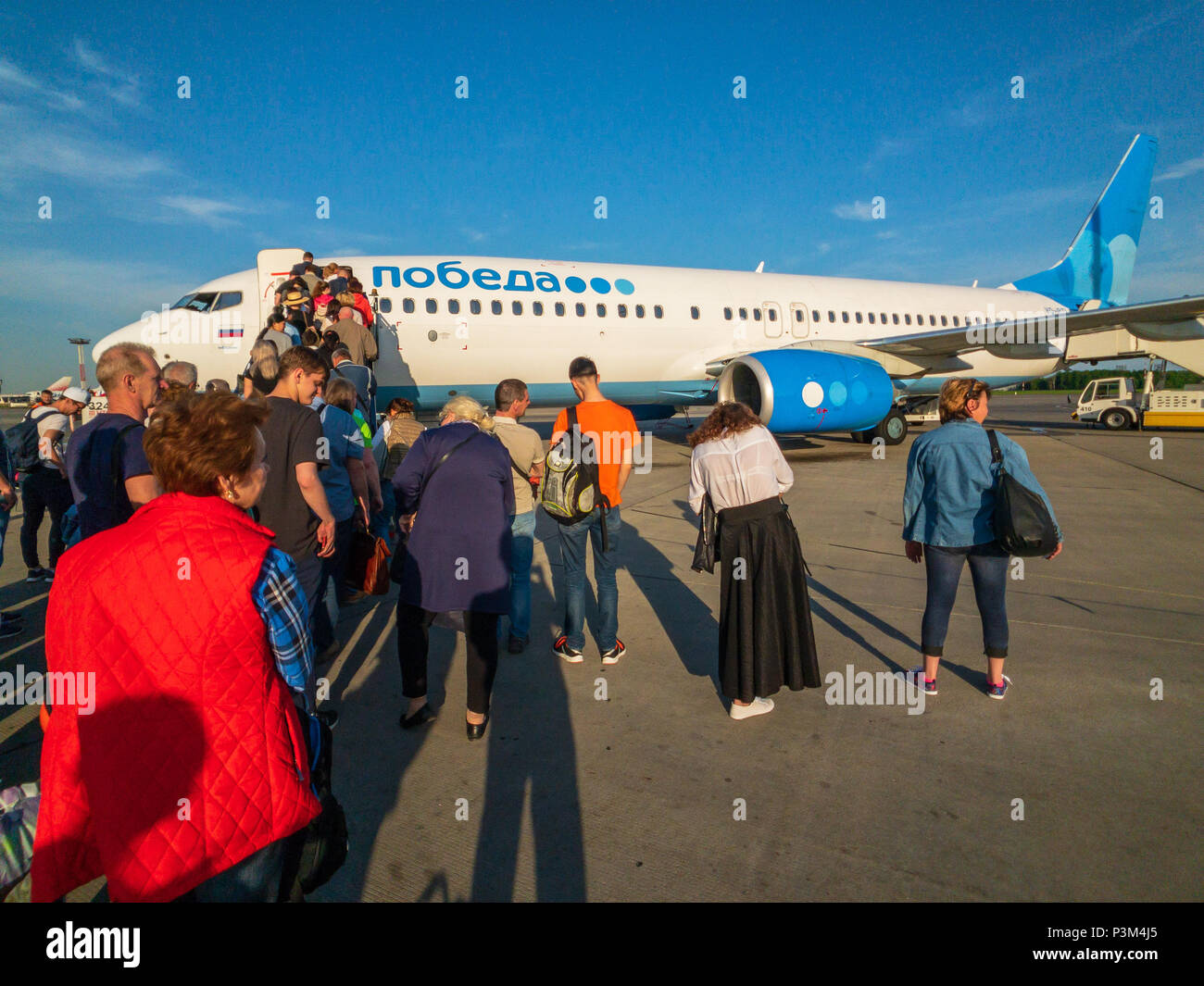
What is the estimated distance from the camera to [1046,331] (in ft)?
43.2

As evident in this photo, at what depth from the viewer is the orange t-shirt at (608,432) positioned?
413cm

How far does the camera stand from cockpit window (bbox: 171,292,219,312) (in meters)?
10.8

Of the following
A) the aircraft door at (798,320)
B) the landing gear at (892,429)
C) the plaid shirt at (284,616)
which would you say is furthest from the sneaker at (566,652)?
the aircraft door at (798,320)

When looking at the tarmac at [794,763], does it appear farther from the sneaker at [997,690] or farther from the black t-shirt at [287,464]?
the black t-shirt at [287,464]

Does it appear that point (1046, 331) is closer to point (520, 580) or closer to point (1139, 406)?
point (1139, 406)

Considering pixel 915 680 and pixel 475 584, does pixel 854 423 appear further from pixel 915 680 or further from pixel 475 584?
pixel 475 584

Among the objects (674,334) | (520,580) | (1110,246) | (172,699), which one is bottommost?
(520,580)

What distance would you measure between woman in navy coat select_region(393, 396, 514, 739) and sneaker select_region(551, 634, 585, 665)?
889 mm

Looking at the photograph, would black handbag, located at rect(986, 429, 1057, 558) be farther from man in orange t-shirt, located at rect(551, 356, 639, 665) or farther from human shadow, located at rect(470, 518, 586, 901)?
human shadow, located at rect(470, 518, 586, 901)

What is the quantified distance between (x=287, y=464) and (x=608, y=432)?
6.11 feet

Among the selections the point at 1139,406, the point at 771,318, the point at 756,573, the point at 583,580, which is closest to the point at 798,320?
the point at 771,318

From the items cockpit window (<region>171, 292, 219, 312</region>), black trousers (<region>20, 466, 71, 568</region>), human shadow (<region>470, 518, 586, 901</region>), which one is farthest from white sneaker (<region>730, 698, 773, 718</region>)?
cockpit window (<region>171, 292, 219, 312</region>)
